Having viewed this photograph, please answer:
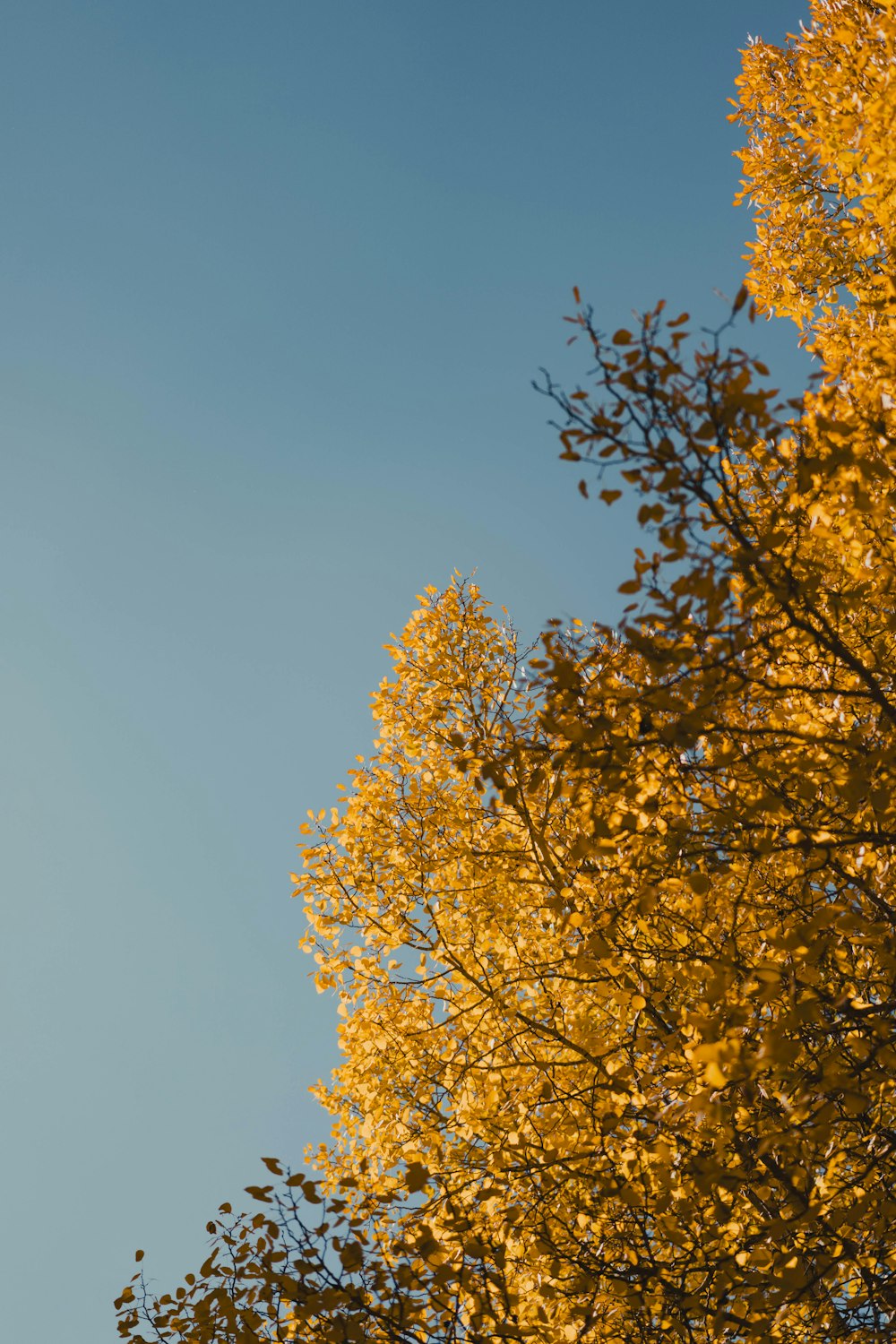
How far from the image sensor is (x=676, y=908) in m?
3.65

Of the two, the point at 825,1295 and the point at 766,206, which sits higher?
the point at 766,206

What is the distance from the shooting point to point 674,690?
2.23m

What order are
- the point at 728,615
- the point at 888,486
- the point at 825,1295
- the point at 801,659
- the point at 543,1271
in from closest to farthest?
the point at 728,615
the point at 825,1295
the point at 543,1271
the point at 801,659
the point at 888,486

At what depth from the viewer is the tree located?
6.91ft

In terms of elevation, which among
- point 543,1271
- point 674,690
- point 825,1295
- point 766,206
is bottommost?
point 825,1295

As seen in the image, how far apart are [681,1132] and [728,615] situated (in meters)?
1.93

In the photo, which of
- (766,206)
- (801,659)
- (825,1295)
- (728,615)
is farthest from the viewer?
(766,206)

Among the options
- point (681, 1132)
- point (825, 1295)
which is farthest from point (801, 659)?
point (825, 1295)

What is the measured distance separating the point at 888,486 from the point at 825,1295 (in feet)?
12.0

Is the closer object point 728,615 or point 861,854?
point 728,615

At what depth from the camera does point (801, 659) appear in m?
3.48

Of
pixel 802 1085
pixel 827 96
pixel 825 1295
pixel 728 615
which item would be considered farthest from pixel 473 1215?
pixel 827 96

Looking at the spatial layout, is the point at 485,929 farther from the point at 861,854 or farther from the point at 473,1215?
the point at 861,854

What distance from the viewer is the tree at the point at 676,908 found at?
211cm
